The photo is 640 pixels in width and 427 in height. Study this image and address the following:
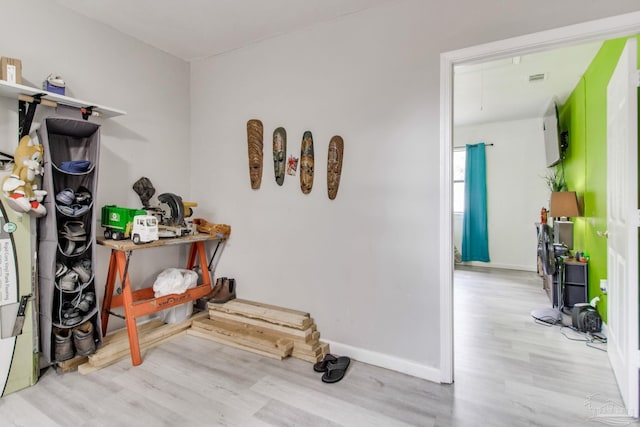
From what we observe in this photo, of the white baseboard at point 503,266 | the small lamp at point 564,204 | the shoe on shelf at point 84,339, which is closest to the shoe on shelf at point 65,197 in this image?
the shoe on shelf at point 84,339

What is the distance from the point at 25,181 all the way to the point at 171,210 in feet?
3.10

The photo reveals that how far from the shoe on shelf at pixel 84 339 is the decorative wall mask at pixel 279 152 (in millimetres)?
1714

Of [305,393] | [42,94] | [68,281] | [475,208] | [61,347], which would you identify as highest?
[42,94]

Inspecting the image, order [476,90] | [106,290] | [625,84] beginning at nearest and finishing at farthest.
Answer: [625,84] → [106,290] → [476,90]

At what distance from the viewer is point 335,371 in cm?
216

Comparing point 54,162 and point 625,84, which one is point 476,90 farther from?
point 54,162

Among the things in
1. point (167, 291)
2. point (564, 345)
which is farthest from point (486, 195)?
point (167, 291)

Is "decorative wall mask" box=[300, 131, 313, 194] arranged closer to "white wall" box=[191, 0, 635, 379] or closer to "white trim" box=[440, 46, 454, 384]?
"white wall" box=[191, 0, 635, 379]

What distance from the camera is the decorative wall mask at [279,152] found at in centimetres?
271

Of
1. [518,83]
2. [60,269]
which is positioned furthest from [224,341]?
[518,83]

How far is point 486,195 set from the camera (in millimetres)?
6008

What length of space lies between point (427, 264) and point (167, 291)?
6.78ft

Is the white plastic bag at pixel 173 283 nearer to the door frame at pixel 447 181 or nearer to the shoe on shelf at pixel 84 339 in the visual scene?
the shoe on shelf at pixel 84 339

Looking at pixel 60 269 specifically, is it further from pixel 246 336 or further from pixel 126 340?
pixel 246 336
